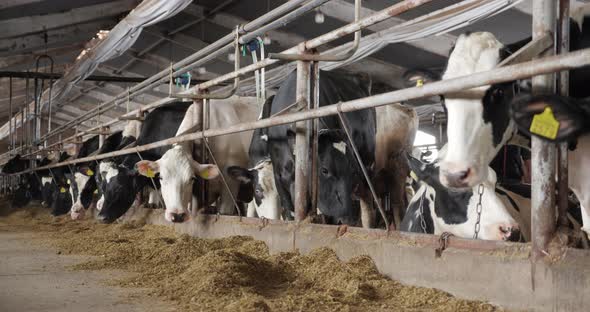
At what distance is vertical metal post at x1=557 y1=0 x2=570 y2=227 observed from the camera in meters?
2.45

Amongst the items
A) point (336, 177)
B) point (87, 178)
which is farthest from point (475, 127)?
point (87, 178)

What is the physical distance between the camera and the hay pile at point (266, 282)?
2.70m

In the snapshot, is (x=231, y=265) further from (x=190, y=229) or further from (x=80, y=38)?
(x=80, y=38)

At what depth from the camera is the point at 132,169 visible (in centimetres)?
805

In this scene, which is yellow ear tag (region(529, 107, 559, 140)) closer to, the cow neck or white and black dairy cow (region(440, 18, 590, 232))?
white and black dairy cow (region(440, 18, 590, 232))

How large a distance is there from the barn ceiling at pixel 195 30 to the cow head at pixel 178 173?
3337mm

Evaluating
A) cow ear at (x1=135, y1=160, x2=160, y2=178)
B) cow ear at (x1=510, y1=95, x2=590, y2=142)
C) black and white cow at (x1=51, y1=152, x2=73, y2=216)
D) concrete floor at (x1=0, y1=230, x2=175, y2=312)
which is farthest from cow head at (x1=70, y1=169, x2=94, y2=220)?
cow ear at (x1=510, y1=95, x2=590, y2=142)

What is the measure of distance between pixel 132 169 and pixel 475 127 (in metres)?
5.93

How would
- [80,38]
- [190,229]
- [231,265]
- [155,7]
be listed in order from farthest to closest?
[80,38]
[155,7]
[190,229]
[231,265]

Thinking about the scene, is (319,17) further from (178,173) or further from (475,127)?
(475,127)

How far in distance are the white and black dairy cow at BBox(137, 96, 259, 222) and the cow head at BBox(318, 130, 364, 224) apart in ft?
6.04

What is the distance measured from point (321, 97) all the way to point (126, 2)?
7319 millimetres

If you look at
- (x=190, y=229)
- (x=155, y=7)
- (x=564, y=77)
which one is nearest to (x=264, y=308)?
(x=564, y=77)

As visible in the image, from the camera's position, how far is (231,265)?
11.1 ft
